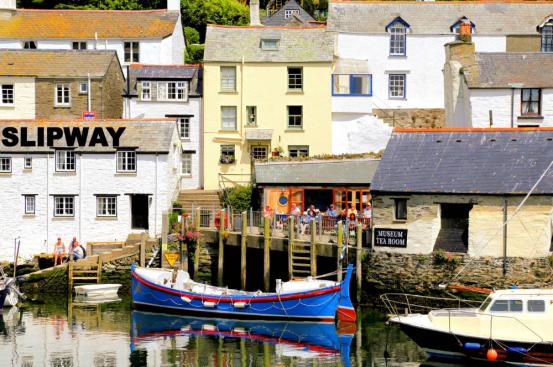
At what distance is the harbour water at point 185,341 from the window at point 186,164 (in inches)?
748

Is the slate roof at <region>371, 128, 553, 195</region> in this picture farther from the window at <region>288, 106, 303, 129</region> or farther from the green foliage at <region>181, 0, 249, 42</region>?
the green foliage at <region>181, 0, 249, 42</region>

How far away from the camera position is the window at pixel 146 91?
7419 centimetres

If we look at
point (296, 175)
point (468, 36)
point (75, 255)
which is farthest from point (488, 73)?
point (75, 255)

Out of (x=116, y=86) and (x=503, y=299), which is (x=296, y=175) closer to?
(x=116, y=86)

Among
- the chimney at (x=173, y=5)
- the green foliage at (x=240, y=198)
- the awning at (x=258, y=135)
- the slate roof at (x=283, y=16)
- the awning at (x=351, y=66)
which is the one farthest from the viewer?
the slate roof at (x=283, y=16)

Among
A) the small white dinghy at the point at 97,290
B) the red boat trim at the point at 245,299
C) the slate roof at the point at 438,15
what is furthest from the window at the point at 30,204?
the slate roof at the point at 438,15

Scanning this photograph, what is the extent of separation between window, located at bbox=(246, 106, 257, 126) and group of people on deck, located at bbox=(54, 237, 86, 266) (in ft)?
49.9

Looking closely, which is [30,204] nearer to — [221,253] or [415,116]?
[221,253]

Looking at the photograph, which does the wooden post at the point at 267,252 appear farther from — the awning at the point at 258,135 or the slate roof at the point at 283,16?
the slate roof at the point at 283,16

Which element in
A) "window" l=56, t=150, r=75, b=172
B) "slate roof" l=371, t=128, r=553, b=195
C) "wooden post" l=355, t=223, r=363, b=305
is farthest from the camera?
"window" l=56, t=150, r=75, b=172

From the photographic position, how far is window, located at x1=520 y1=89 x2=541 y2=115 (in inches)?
2672

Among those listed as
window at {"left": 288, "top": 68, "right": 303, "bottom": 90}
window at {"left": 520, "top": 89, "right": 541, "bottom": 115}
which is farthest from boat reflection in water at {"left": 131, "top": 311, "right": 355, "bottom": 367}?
window at {"left": 288, "top": 68, "right": 303, "bottom": 90}

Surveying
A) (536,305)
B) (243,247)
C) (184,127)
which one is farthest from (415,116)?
(536,305)

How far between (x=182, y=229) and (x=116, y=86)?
17360mm
